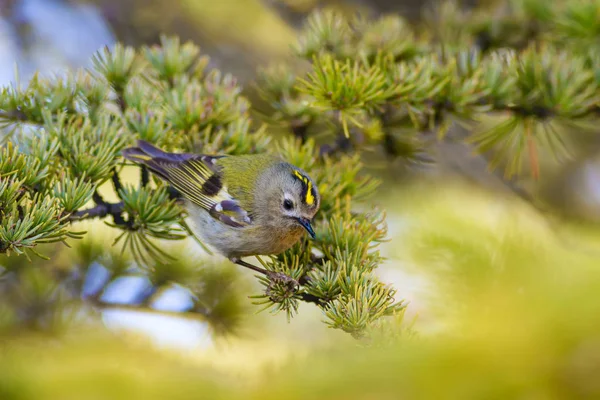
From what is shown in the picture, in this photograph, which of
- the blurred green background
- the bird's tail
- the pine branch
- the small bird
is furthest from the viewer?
the small bird

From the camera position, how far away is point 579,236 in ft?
4.09

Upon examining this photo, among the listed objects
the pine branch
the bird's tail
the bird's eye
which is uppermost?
the bird's eye

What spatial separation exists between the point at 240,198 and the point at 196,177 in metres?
0.16

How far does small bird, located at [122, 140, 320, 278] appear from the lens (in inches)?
55.4

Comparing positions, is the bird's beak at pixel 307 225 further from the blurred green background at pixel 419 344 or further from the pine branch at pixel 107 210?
the pine branch at pixel 107 210

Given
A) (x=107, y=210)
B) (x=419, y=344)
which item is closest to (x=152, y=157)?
(x=107, y=210)

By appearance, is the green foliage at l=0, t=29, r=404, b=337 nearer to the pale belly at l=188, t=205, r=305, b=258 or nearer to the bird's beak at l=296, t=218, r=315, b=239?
the bird's beak at l=296, t=218, r=315, b=239

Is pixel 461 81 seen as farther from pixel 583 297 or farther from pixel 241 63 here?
pixel 241 63

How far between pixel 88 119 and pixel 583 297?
1042mm

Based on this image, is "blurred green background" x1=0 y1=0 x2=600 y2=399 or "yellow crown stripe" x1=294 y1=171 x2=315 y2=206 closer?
"blurred green background" x1=0 y1=0 x2=600 y2=399

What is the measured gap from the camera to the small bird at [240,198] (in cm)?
141

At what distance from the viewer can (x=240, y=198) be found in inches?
64.2

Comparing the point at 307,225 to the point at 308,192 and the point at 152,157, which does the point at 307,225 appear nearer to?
the point at 308,192

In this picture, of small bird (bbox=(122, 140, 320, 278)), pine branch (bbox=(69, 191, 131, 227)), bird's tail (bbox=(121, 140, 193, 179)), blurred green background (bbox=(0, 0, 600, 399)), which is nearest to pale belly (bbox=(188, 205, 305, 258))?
small bird (bbox=(122, 140, 320, 278))
